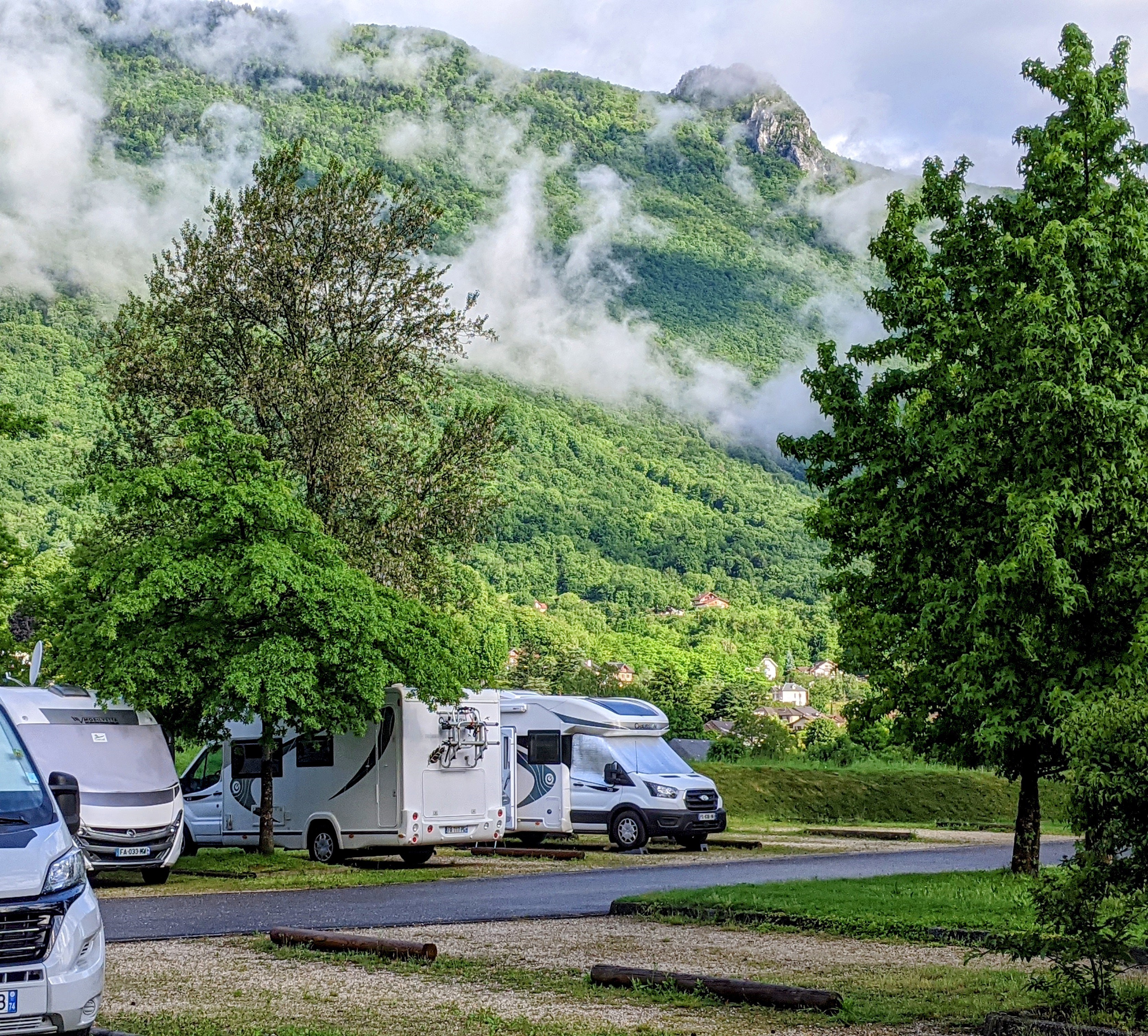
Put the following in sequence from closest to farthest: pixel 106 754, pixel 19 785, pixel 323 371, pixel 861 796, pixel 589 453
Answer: pixel 19 785, pixel 106 754, pixel 323 371, pixel 861 796, pixel 589 453

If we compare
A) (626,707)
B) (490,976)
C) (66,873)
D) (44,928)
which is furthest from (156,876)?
(44,928)

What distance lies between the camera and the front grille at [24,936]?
7902mm

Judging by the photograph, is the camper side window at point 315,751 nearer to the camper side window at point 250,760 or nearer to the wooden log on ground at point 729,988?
the camper side window at point 250,760

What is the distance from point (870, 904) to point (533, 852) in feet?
40.5

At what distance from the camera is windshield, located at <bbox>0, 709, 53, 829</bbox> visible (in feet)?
28.8

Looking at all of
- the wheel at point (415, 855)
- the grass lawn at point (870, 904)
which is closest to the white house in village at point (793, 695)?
the wheel at point (415, 855)

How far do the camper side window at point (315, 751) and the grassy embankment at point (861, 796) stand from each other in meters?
18.3

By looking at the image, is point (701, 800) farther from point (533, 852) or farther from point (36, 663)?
point (36, 663)

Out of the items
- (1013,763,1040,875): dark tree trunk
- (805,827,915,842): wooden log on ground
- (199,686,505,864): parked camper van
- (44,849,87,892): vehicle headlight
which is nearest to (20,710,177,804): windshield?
(199,686,505,864): parked camper van

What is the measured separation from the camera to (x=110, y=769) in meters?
20.3

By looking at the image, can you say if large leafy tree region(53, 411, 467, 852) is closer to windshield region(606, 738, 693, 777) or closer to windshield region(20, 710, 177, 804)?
windshield region(20, 710, 177, 804)

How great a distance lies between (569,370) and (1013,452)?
495ft

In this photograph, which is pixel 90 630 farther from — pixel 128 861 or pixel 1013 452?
pixel 1013 452

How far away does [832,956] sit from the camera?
41.0 ft
